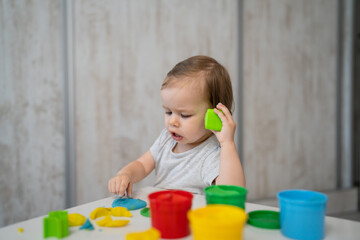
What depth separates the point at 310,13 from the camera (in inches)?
87.4

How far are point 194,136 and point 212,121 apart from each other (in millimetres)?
118

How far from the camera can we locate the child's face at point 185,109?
901mm

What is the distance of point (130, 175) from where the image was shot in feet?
3.09

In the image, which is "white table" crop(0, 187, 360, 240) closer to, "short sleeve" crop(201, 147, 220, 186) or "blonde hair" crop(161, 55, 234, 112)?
"short sleeve" crop(201, 147, 220, 186)

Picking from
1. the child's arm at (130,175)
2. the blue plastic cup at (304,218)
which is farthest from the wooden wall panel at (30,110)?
the blue plastic cup at (304,218)

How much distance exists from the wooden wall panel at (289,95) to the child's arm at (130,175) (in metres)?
1.09

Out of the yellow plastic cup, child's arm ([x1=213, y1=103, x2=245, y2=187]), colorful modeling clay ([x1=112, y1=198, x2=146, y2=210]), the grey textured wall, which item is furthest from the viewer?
the grey textured wall

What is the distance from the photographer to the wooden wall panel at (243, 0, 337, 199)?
2.06m

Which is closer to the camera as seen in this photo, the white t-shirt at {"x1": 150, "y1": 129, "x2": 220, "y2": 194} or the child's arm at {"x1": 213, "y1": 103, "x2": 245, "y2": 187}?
the child's arm at {"x1": 213, "y1": 103, "x2": 245, "y2": 187}

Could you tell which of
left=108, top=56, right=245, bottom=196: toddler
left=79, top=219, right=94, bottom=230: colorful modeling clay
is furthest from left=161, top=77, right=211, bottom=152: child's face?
left=79, top=219, right=94, bottom=230: colorful modeling clay

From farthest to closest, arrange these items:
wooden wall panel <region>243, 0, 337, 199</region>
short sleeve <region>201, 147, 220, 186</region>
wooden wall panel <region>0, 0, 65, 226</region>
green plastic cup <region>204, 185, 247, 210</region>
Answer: wooden wall panel <region>243, 0, 337, 199</region> < wooden wall panel <region>0, 0, 65, 226</region> < short sleeve <region>201, 147, 220, 186</region> < green plastic cup <region>204, 185, 247, 210</region>

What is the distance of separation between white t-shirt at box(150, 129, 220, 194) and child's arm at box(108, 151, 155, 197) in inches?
1.3

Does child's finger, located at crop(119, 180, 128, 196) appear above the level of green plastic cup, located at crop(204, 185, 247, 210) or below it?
below

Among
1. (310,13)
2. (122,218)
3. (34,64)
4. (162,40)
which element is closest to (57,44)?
(34,64)
